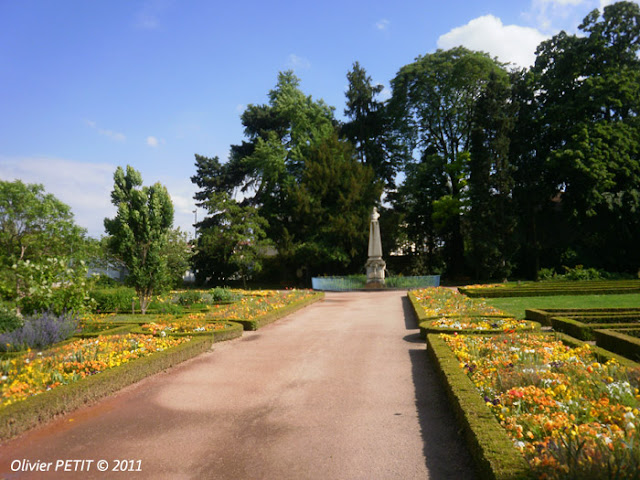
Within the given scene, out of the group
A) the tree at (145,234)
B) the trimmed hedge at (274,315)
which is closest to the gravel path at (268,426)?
the trimmed hedge at (274,315)

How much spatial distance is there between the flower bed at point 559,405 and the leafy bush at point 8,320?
9.42 m

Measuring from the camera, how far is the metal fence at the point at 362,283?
85.8 feet

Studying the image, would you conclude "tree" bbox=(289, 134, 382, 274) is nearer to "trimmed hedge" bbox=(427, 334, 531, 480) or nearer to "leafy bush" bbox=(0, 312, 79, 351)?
"leafy bush" bbox=(0, 312, 79, 351)

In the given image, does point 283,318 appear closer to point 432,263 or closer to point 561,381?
point 561,381

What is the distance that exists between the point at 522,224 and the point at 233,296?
22483 mm

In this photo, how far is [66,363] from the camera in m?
6.79

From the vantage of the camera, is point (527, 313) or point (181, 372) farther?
point (527, 313)

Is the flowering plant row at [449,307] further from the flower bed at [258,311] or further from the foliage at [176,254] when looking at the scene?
the foliage at [176,254]

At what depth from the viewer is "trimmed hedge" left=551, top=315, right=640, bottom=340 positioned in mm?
8772

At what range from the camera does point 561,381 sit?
5051 millimetres

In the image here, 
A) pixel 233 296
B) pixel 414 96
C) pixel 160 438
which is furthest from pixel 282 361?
pixel 414 96

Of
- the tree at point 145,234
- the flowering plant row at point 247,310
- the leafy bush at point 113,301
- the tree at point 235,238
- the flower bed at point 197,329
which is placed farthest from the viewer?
the tree at point 235,238

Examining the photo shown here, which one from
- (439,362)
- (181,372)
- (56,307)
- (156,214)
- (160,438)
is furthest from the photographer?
(156,214)

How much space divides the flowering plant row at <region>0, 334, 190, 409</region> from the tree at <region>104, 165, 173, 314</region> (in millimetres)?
4765
